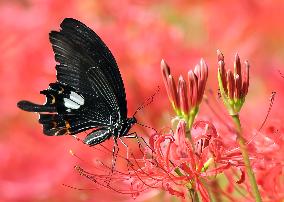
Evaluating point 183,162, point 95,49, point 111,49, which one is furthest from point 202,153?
point 111,49

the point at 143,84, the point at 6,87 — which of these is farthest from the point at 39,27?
the point at 143,84

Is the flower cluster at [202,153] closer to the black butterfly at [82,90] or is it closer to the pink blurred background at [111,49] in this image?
the black butterfly at [82,90]

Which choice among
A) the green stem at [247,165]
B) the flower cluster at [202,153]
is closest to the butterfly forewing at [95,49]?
the flower cluster at [202,153]

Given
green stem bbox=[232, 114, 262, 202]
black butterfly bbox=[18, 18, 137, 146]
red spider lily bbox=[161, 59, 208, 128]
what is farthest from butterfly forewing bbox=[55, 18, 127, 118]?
green stem bbox=[232, 114, 262, 202]

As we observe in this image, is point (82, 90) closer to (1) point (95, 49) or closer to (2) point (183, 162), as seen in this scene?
(1) point (95, 49)

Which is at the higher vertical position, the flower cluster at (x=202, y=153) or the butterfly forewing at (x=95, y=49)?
the butterfly forewing at (x=95, y=49)

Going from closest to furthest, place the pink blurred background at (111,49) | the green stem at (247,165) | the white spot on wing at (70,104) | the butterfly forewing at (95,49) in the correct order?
the green stem at (247,165) → the butterfly forewing at (95,49) → the white spot on wing at (70,104) → the pink blurred background at (111,49)

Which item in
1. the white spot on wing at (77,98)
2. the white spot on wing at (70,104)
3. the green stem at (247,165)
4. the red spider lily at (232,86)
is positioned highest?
the white spot on wing at (77,98)
